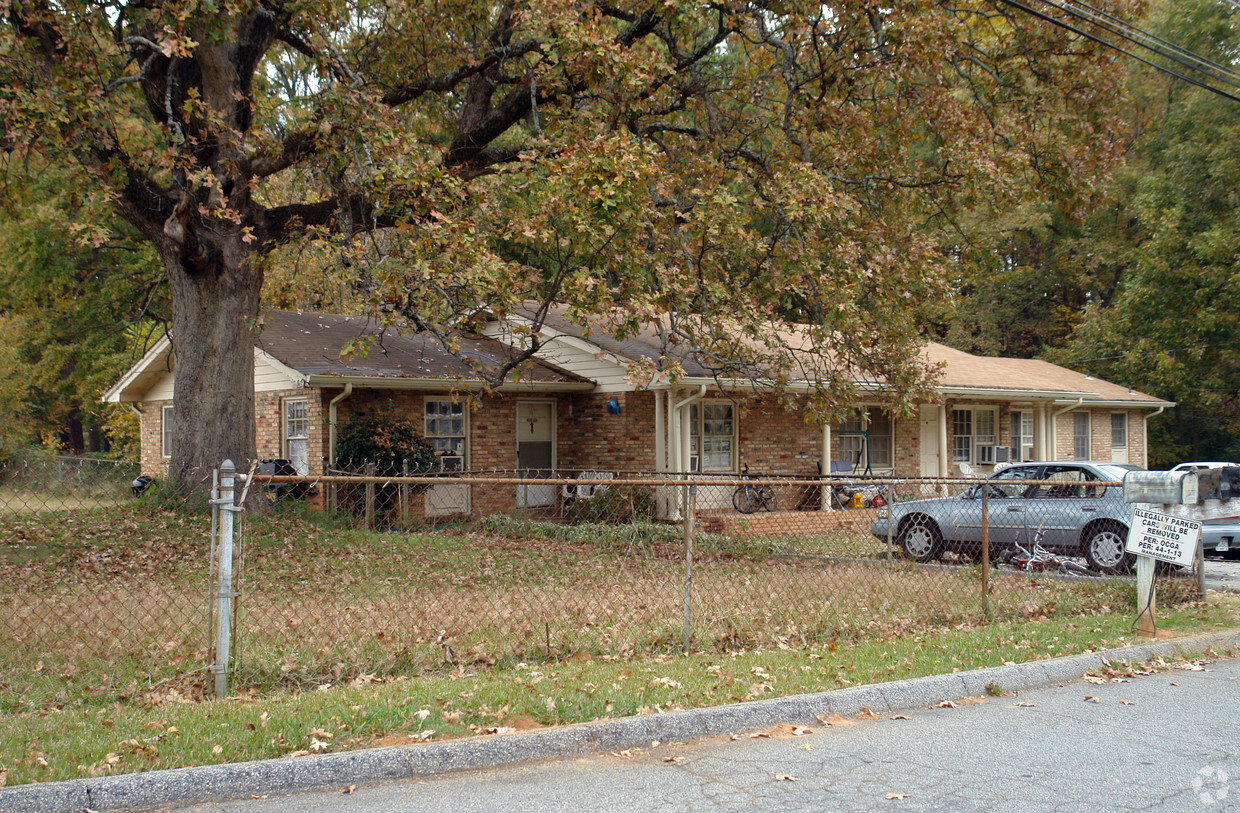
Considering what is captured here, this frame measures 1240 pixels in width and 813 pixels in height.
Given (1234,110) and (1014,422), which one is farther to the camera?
(1234,110)

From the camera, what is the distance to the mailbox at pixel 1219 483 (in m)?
8.95

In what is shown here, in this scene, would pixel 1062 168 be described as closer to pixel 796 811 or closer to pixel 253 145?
pixel 253 145

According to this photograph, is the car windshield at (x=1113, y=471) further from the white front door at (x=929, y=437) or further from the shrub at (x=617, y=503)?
the white front door at (x=929, y=437)

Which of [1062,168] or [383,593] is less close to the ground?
[1062,168]

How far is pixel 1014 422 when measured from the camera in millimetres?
25875

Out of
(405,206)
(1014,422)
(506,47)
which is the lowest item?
(1014,422)

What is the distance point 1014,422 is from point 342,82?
19.9 metres

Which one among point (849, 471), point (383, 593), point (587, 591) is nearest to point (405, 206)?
point (383, 593)

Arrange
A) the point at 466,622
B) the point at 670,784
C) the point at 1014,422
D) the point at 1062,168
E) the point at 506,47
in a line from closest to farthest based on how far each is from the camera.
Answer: the point at 670,784 < the point at 466,622 < the point at 506,47 < the point at 1062,168 < the point at 1014,422

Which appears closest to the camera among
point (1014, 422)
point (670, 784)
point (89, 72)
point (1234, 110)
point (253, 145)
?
point (670, 784)

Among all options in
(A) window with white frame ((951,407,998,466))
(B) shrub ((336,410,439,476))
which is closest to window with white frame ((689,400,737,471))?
(B) shrub ((336,410,439,476))

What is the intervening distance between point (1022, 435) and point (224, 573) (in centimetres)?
2401

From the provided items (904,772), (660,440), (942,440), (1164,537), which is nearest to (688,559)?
(904,772)

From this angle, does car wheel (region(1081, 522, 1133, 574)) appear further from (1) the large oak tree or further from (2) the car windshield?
(1) the large oak tree
